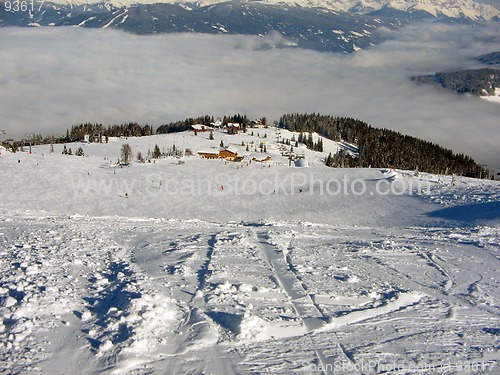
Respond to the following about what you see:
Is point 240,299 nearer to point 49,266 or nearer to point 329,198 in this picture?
point 49,266

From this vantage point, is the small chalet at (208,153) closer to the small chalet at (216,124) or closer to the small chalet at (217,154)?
the small chalet at (217,154)

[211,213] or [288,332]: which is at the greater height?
[288,332]

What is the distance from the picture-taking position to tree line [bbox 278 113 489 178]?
126 meters

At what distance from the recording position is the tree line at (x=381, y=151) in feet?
413

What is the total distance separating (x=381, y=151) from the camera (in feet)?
448

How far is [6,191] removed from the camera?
3994 cm

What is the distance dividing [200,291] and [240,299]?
51.3 inches

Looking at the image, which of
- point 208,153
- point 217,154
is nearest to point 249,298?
point 217,154

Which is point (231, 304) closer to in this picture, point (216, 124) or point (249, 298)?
point (249, 298)

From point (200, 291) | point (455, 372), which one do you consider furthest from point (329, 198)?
point (455, 372)

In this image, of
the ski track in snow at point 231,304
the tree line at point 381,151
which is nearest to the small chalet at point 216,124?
the tree line at point 381,151

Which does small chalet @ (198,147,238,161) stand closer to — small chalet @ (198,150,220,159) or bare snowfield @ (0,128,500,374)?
small chalet @ (198,150,220,159)

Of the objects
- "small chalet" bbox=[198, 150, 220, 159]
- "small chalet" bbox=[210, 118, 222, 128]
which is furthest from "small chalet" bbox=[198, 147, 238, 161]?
"small chalet" bbox=[210, 118, 222, 128]

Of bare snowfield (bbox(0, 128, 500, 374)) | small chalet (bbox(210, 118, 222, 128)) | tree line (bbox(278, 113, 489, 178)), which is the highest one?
bare snowfield (bbox(0, 128, 500, 374))
